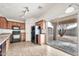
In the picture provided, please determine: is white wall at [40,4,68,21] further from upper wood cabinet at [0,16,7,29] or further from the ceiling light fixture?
upper wood cabinet at [0,16,7,29]

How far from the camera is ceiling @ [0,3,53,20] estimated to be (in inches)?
80.1

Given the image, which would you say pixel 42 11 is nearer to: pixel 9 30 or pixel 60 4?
pixel 60 4

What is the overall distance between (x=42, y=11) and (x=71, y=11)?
1.99ft

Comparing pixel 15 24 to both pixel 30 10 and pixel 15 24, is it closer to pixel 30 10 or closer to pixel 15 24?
pixel 15 24

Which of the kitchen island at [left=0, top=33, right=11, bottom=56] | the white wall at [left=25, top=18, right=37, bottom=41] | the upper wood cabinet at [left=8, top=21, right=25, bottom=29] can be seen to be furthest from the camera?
the white wall at [left=25, top=18, right=37, bottom=41]

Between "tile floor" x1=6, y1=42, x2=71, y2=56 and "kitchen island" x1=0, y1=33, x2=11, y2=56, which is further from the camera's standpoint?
"tile floor" x1=6, y1=42, x2=71, y2=56

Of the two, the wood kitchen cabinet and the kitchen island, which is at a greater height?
the wood kitchen cabinet

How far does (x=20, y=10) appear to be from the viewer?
6.91 feet

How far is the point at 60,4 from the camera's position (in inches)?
82.4

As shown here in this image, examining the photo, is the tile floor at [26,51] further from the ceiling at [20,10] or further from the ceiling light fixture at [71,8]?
the ceiling light fixture at [71,8]

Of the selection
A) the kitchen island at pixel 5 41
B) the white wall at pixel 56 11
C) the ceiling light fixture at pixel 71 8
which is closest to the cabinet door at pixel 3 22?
the kitchen island at pixel 5 41

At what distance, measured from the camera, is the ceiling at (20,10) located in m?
2.04

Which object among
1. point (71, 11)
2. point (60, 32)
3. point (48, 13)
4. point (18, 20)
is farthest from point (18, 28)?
point (71, 11)

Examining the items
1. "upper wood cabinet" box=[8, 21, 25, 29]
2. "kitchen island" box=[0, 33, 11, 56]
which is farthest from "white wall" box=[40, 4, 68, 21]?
"kitchen island" box=[0, 33, 11, 56]
